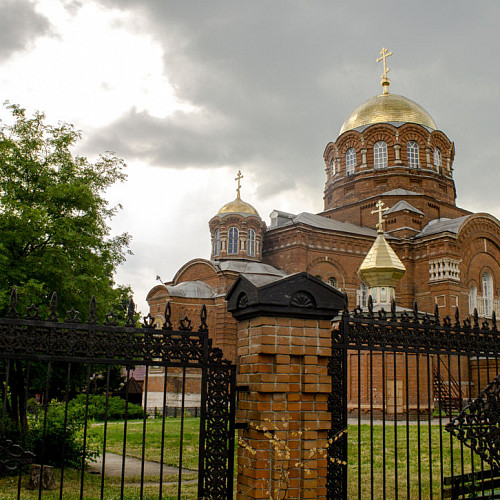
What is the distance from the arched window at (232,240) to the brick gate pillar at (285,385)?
21903 mm

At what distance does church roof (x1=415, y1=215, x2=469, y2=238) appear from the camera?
25922 millimetres

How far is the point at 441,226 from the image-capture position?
27.2 meters

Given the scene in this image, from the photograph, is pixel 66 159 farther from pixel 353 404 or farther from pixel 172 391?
pixel 172 391

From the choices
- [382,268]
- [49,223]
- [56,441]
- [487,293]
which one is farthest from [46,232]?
[487,293]

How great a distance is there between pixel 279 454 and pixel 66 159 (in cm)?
672

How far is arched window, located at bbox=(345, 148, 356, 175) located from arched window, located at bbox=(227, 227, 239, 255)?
7921mm

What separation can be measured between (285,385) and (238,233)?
2233 centimetres

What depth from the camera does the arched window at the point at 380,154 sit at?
97.6 ft

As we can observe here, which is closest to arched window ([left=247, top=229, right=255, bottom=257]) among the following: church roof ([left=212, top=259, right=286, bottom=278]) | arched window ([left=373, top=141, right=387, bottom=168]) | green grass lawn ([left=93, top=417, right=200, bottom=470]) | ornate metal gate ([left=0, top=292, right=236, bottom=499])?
church roof ([left=212, top=259, right=286, bottom=278])

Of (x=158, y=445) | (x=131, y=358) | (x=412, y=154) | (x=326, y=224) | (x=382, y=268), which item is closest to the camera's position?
(x=131, y=358)

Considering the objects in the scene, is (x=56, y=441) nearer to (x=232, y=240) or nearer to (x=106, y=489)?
(x=106, y=489)

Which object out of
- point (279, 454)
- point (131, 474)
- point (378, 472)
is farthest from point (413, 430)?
point (279, 454)

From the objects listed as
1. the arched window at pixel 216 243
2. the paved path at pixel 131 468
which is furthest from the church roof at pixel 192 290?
the paved path at pixel 131 468

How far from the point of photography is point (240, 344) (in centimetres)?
431
